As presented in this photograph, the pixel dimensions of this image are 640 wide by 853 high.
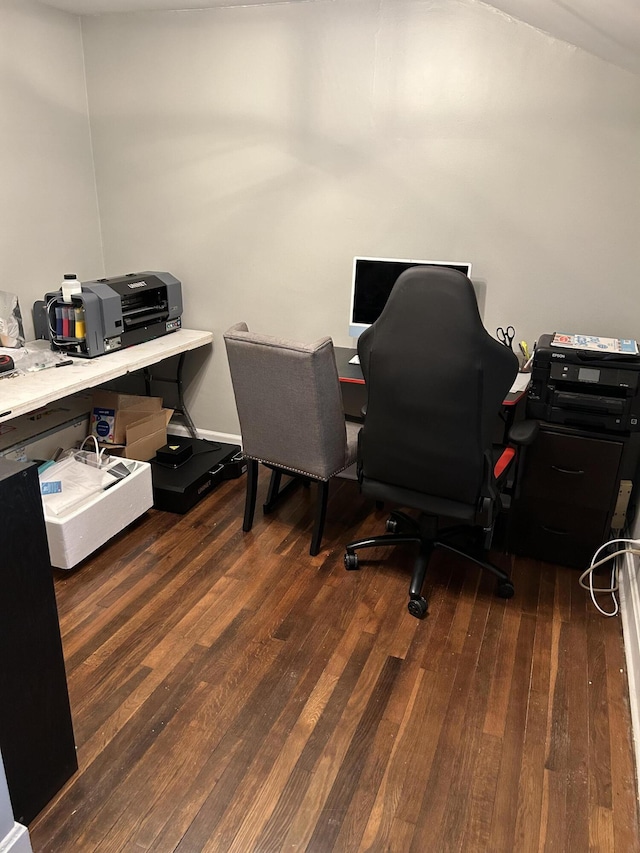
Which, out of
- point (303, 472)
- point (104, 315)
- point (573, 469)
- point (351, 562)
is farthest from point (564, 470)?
point (104, 315)

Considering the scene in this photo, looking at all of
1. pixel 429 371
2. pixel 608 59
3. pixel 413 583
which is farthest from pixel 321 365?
pixel 608 59

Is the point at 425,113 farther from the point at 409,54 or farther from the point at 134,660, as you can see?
the point at 134,660

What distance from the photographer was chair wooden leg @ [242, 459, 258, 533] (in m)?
2.75

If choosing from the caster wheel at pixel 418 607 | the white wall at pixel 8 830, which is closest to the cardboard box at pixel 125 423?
the caster wheel at pixel 418 607

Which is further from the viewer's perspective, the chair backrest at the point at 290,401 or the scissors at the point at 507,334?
the scissors at the point at 507,334

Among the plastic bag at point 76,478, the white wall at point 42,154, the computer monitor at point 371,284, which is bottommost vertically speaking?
the plastic bag at point 76,478

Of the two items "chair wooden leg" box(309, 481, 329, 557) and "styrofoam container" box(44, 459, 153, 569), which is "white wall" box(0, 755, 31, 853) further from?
"chair wooden leg" box(309, 481, 329, 557)

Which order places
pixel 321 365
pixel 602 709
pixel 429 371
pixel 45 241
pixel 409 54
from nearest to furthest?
pixel 602 709, pixel 429 371, pixel 321 365, pixel 409 54, pixel 45 241

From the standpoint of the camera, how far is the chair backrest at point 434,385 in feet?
6.31

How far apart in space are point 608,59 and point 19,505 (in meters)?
2.66

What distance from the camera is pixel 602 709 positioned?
6.16 feet

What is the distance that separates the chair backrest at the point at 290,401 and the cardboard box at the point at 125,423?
30.3 inches

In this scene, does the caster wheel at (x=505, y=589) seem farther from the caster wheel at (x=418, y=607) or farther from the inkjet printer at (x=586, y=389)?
the inkjet printer at (x=586, y=389)

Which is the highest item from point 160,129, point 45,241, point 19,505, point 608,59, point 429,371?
point 608,59
